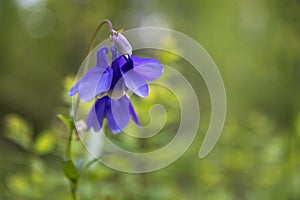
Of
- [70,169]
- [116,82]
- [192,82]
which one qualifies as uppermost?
[192,82]

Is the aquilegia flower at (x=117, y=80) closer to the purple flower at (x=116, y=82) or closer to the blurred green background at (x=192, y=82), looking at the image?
the purple flower at (x=116, y=82)

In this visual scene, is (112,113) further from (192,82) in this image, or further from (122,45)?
(192,82)

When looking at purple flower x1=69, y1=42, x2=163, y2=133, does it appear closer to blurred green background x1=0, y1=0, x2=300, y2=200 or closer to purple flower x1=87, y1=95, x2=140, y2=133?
purple flower x1=87, y1=95, x2=140, y2=133

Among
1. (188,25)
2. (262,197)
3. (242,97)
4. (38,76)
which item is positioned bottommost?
(262,197)

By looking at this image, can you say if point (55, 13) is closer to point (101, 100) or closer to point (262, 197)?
point (262, 197)

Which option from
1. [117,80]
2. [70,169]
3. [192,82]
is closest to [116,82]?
[117,80]

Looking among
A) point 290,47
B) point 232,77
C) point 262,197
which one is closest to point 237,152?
point 262,197

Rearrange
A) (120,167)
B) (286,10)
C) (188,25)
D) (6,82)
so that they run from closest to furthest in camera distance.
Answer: (120,167), (286,10), (6,82), (188,25)
